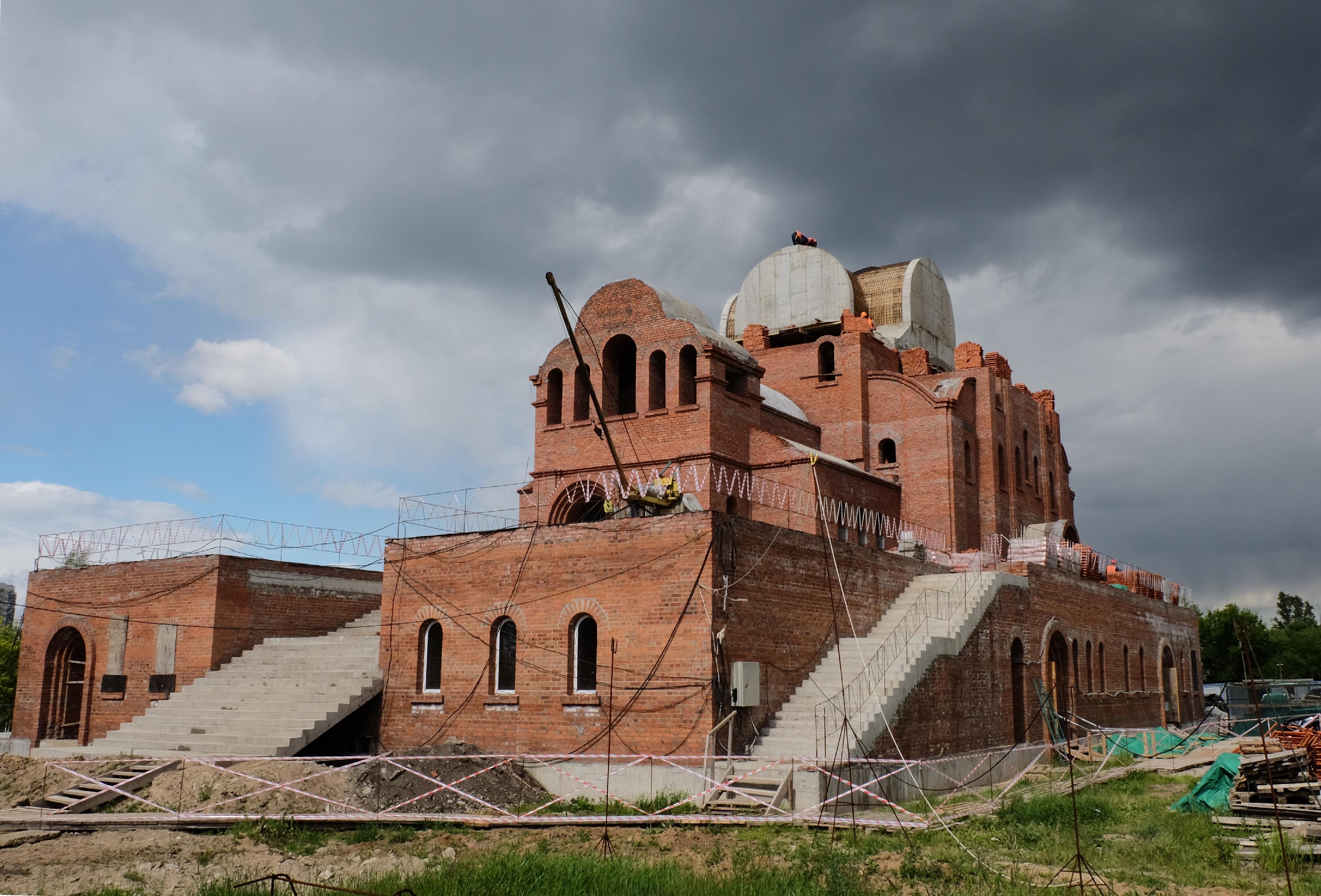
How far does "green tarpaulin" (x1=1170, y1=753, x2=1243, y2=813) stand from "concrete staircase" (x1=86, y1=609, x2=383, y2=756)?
14467mm

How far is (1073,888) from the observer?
1152cm

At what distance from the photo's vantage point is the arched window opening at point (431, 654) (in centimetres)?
2180

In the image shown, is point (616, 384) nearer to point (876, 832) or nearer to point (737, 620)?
point (737, 620)

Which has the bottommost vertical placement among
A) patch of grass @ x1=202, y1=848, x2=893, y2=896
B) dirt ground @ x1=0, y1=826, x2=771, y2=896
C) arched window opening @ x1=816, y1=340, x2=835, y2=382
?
dirt ground @ x1=0, y1=826, x2=771, y2=896

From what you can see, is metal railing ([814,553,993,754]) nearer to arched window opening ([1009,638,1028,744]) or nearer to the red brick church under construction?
the red brick church under construction

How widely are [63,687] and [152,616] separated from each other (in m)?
3.74

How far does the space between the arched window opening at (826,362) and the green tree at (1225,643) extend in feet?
166

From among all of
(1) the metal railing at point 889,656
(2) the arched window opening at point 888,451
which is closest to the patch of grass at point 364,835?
(1) the metal railing at point 889,656

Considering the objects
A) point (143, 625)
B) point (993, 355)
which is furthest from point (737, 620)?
point (993, 355)

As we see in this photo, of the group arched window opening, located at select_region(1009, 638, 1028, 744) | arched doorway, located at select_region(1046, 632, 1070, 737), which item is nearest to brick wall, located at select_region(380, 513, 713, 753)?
arched window opening, located at select_region(1009, 638, 1028, 744)

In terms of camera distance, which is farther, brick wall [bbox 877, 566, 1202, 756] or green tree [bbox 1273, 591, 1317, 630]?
green tree [bbox 1273, 591, 1317, 630]

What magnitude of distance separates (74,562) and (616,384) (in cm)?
1451

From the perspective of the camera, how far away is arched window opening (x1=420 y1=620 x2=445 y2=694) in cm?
2180

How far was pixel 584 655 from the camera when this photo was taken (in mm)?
20203
